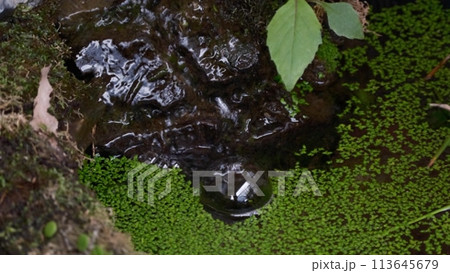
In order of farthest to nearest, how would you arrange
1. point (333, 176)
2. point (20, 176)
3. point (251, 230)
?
1. point (333, 176)
2. point (251, 230)
3. point (20, 176)

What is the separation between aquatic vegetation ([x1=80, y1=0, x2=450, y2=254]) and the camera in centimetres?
239

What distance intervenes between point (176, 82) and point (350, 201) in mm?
839

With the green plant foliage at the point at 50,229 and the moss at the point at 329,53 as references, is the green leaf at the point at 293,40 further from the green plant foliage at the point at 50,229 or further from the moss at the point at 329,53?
the green plant foliage at the point at 50,229

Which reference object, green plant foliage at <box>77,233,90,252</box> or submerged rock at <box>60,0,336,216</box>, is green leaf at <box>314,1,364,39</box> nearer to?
submerged rock at <box>60,0,336,216</box>

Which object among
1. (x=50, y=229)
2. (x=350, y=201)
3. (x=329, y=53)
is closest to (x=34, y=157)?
(x=50, y=229)

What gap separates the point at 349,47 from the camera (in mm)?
3182

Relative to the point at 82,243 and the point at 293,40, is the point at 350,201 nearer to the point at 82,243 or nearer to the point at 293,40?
the point at 293,40

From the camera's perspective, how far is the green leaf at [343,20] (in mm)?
2455

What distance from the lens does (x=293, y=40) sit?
2.25 m

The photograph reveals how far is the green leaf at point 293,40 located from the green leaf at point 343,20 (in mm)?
197

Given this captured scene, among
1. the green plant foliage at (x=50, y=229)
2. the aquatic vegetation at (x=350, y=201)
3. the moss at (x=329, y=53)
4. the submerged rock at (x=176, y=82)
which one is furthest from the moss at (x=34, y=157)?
the moss at (x=329, y=53)
